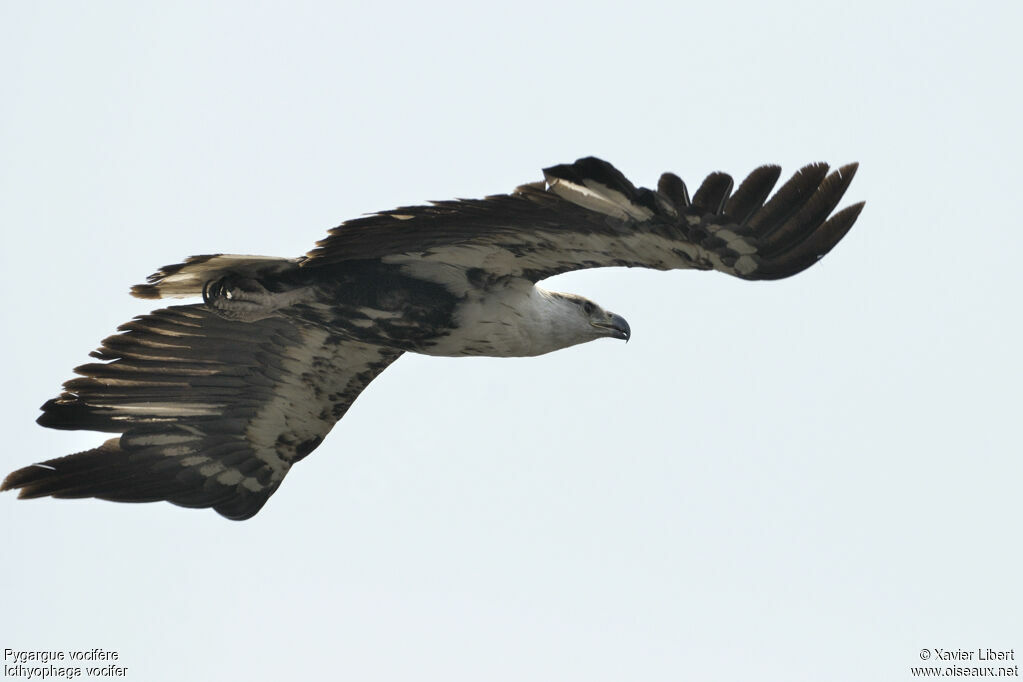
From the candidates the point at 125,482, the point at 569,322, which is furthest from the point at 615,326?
the point at 125,482

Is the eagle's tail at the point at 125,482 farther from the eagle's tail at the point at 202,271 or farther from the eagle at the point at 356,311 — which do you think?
the eagle's tail at the point at 202,271

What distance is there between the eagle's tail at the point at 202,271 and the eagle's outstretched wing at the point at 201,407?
1.73 ft

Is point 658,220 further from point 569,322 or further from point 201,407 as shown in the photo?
point 201,407

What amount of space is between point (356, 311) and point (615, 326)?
5.55 ft

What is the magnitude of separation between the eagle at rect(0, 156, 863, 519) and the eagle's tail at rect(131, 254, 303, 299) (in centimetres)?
1

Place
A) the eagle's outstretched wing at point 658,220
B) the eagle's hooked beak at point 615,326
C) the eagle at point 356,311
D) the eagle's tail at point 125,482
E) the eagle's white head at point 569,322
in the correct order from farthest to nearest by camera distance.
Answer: the eagle's tail at point 125,482
the eagle's hooked beak at point 615,326
the eagle's white head at point 569,322
the eagle at point 356,311
the eagle's outstretched wing at point 658,220

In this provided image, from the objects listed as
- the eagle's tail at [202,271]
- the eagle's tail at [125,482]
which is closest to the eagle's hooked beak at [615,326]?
the eagle's tail at [202,271]

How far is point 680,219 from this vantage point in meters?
7.91

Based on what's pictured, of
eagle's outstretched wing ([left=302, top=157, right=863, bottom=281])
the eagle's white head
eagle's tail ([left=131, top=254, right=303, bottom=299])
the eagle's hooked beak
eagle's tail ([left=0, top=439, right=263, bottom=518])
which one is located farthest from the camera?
eagle's tail ([left=0, top=439, right=263, bottom=518])

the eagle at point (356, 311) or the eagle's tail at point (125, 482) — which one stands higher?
the eagle at point (356, 311)

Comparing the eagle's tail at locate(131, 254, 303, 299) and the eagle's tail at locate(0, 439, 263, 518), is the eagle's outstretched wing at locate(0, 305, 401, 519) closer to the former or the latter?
the eagle's tail at locate(0, 439, 263, 518)

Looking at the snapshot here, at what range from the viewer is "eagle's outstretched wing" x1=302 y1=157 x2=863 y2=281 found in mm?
7785

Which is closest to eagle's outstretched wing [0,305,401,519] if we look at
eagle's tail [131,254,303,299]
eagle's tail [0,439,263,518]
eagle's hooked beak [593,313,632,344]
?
eagle's tail [0,439,263,518]

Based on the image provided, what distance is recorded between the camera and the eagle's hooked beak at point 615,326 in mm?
9641
